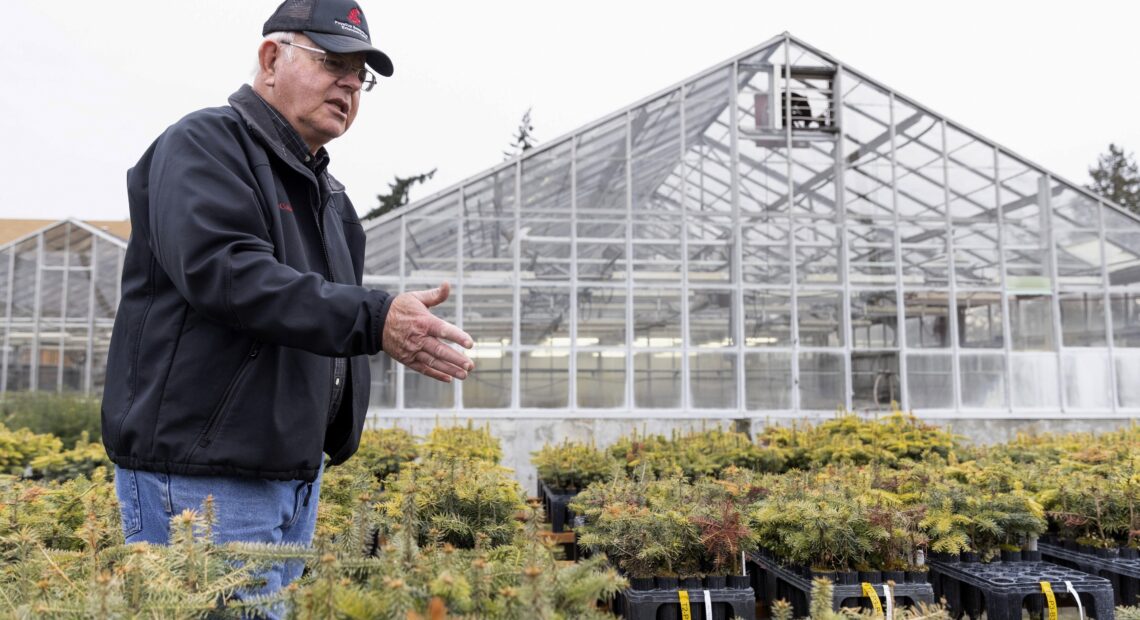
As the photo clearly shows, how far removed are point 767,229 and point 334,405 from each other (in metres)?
10.1

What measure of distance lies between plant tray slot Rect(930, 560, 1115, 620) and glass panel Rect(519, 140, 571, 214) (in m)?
7.85

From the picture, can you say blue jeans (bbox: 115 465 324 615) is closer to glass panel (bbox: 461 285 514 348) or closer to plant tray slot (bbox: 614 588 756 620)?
plant tray slot (bbox: 614 588 756 620)

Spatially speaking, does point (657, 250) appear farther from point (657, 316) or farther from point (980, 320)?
point (980, 320)

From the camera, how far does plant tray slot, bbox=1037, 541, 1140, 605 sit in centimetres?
395

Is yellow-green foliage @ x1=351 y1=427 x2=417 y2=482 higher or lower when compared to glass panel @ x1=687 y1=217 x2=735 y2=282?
lower

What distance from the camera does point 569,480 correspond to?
6270mm

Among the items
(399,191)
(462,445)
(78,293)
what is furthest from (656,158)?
→ (399,191)

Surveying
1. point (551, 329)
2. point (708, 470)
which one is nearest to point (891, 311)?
point (551, 329)

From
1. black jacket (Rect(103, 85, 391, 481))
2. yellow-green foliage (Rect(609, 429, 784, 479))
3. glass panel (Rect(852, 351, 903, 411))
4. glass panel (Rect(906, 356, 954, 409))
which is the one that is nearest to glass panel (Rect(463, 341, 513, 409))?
yellow-green foliage (Rect(609, 429, 784, 479))

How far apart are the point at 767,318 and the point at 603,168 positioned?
2845mm

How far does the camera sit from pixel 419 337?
1.44m

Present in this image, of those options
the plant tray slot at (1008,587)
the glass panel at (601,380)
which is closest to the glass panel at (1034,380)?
the glass panel at (601,380)

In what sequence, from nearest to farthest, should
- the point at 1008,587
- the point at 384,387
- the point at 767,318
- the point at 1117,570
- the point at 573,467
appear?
the point at 1008,587, the point at 1117,570, the point at 573,467, the point at 384,387, the point at 767,318

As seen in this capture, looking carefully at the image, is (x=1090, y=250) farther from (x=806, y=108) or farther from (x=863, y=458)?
(x=863, y=458)
